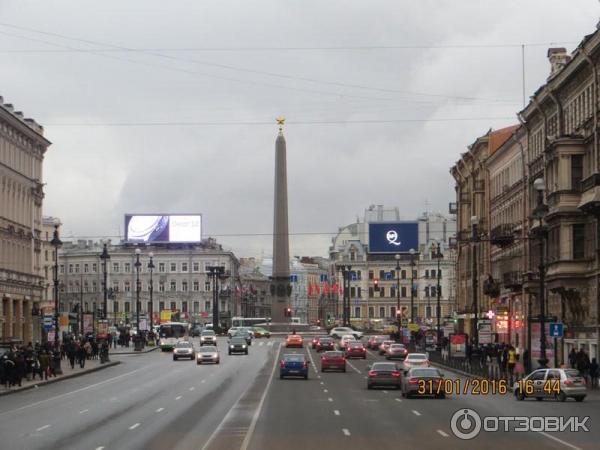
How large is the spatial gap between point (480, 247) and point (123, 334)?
1477 inches

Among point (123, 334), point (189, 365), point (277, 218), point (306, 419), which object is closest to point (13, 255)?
point (189, 365)

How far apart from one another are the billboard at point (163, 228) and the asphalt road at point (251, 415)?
11529 cm

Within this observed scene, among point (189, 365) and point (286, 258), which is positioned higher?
point (286, 258)

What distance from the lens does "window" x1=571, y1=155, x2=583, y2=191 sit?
66562 mm

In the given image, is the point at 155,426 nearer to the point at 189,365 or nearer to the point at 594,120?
the point at 594,120

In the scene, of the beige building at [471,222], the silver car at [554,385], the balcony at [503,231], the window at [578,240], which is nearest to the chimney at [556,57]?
the balcony at [503,231]

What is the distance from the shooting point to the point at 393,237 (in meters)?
111

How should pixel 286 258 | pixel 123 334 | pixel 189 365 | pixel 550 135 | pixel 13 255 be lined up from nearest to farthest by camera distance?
pixel 550 135, pixel 189 365, pixel 13 255, pixel 123 334, pixel 286 258

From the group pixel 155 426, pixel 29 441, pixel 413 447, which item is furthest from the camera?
pixel 155 426

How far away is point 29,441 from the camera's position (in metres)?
29.5

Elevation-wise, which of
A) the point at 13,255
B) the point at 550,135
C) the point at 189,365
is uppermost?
the point at 550,135

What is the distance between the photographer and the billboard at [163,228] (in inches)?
7136

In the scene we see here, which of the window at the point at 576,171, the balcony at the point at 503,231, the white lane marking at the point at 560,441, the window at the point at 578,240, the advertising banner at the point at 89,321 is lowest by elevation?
the white lane marking at the point at 560,441

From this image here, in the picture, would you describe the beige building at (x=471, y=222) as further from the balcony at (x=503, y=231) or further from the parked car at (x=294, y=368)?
the parked car at (x=294, y=368)
